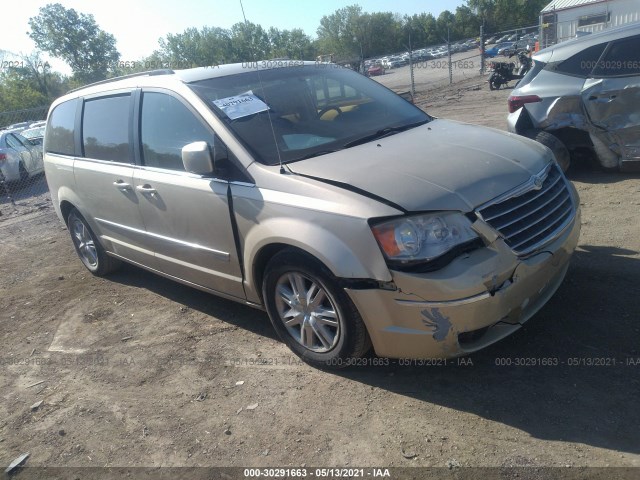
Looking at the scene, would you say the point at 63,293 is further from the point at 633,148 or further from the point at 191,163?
the point at 633,148

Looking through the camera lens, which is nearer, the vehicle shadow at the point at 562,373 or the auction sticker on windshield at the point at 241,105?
the vehicle shadow at the point at 562,373

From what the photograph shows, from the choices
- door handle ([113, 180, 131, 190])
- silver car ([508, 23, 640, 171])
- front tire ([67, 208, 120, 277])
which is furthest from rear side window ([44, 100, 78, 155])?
silver car ([508, 23, 640, 171])

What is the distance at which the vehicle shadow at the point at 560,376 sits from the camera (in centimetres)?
278

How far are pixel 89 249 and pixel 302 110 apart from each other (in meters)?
3.07

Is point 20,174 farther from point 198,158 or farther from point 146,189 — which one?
point 198,158

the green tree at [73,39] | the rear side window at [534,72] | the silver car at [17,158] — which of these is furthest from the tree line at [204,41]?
the rear side window at [534,72]

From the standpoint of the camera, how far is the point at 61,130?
5.65 m

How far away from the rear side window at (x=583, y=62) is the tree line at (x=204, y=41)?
61.2 ft

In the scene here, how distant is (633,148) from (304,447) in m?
4.98

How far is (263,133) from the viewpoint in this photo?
3.73m

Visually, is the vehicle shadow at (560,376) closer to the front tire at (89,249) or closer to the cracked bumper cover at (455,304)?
the cracked bumper cover at (455,304)

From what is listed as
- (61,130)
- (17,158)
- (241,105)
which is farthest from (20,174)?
(241,105)

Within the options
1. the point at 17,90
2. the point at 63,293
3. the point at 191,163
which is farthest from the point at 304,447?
the point at 17,90

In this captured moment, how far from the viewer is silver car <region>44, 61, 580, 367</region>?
2.91 metres
